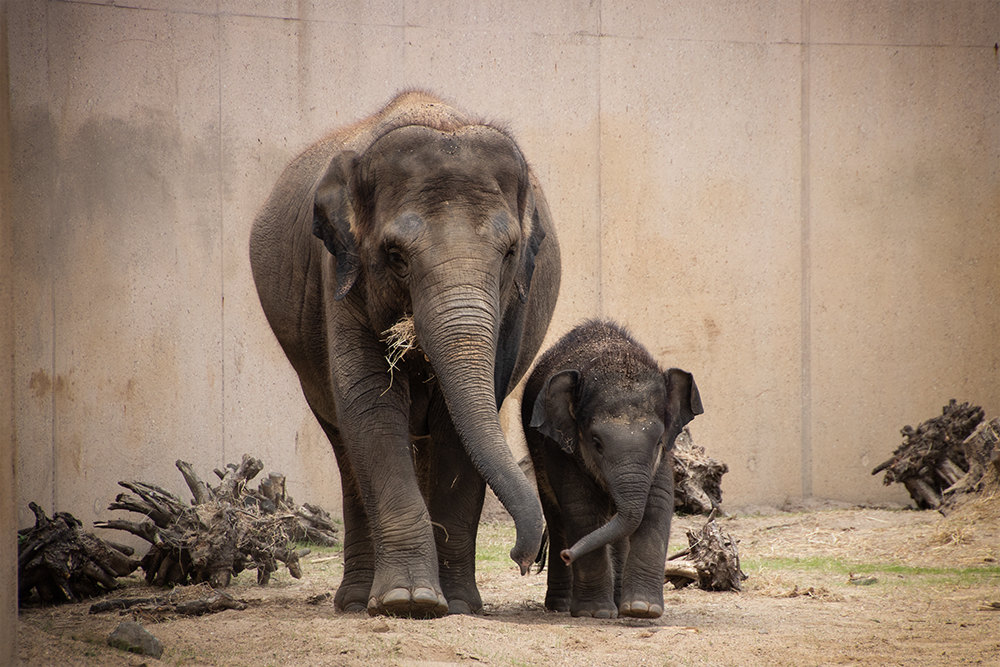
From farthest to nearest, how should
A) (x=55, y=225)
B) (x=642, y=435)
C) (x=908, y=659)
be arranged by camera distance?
(x=55, y=225), (x=642, y=435), (x=908, y=659)

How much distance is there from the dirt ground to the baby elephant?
0.17 m

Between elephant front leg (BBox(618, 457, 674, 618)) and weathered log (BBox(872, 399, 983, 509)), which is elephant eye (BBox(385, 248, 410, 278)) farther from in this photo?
weathered log (BBox(872, 399, 983, 509))

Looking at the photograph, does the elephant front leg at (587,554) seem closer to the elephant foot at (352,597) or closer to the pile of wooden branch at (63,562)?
the elephant foot at (352,597)

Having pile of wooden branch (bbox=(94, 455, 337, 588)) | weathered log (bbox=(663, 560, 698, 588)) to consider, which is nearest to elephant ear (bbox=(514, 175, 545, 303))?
weathered log (bbox=(663, 560, 698, 588))

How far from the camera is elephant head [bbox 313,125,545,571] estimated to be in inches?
172

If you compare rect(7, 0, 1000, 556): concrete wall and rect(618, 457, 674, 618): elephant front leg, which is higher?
rect(7, 0, 1000, 556): concrete wall

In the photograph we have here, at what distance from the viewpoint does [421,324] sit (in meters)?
4.50

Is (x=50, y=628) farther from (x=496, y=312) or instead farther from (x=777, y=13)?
(x=777, y=13)

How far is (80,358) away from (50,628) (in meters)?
4.80

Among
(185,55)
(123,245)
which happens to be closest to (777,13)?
(185,55)

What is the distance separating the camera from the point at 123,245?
9.40 metres

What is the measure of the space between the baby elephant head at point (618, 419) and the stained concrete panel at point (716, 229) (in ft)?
16.7

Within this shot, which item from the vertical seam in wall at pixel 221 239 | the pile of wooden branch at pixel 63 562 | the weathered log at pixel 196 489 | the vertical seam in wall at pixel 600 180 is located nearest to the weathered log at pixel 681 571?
the weathered log at pixel 196 489

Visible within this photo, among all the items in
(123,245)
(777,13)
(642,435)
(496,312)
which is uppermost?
(777,13)
